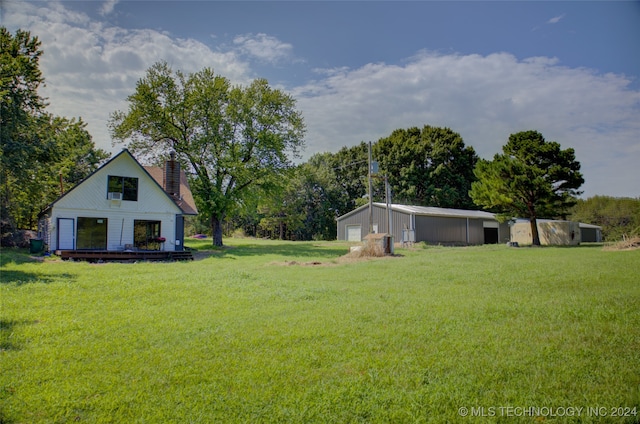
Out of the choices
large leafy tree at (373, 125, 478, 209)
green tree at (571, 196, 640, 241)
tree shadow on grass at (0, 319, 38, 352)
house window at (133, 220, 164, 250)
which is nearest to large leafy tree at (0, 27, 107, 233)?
house window at (133, 220, 164, 250)

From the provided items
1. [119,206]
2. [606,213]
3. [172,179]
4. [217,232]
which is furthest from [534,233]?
[119,206]

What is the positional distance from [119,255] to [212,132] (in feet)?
43.5

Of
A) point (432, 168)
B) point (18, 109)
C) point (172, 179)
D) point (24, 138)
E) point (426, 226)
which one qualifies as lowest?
point (426, 226)

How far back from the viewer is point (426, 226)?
31.2 metres

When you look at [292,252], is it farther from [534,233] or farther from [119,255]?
[534,233]

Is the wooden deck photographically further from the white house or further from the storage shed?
the storage shed

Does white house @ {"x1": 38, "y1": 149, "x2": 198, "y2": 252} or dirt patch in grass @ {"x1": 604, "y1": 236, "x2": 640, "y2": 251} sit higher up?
white house @ {"x1": 38, "y1": 149, "x2": 198, "y2": 252}

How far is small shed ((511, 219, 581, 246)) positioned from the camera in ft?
93.3

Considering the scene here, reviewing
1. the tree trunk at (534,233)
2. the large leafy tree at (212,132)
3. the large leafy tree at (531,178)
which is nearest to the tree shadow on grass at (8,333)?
the large leafy tree at (212,132)

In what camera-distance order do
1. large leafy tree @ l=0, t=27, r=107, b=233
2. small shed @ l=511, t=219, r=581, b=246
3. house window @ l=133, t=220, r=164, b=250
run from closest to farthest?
large leafy tree @ l=0, t=27, r=107, b=233
house window @ l=133, t=220, r=164, b=250
small shed @ l=511, t=219, r=581, b=246

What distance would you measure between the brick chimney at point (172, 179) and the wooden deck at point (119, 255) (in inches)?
234

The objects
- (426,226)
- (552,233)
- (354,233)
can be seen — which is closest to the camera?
(552,233)

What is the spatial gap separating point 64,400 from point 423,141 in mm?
48885

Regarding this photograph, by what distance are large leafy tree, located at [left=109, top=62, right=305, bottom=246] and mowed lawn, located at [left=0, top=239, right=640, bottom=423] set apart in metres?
21.1
